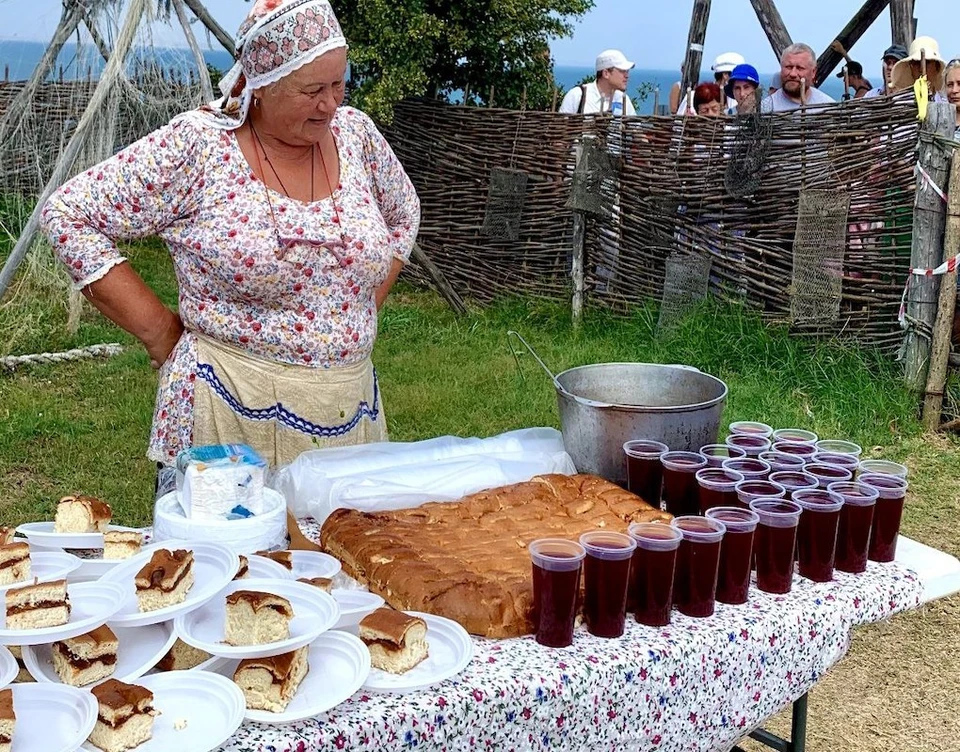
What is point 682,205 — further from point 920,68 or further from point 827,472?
point 827,472

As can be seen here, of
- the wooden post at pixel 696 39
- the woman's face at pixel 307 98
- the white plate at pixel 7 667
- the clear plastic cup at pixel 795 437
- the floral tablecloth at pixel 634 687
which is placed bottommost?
the floral tablecloth at pixel 634 687

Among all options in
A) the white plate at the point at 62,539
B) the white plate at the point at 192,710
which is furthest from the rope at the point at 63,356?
the white plate at the point at 192,710

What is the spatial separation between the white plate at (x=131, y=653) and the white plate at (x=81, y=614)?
4cm

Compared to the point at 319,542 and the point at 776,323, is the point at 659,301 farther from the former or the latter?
the point at 319,542

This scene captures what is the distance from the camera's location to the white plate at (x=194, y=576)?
161 centimetres

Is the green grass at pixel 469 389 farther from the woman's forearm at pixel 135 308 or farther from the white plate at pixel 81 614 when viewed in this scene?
the white plate at pixel 81 614

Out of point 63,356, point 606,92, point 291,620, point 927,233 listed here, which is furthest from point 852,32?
point 291,620

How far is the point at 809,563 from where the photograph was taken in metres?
2.06

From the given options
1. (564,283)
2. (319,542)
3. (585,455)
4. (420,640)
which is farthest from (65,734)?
(564,283)

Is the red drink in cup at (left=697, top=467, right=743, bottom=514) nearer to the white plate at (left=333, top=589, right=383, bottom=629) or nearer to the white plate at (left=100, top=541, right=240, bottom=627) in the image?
the white plate at (left=333, top=589, right=383, bottom=629)

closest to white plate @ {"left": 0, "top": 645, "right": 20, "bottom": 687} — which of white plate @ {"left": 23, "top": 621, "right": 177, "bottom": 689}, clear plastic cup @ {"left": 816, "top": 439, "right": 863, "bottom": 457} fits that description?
white plate @ {"left": 23, "top": 621, "right": 177, "bottom": 689}

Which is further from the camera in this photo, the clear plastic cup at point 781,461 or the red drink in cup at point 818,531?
the clear plastic cup at point 781,461

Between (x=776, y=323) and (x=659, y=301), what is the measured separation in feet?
3.43

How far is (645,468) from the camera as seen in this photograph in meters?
2.29
